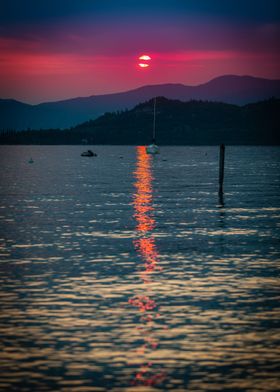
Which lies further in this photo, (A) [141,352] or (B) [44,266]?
(B) [44,266]

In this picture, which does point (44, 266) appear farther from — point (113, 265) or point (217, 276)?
point (217, 276)

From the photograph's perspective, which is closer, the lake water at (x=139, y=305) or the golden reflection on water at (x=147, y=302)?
the golden reflection on water at (x=147, y=302)

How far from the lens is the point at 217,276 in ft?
95.1

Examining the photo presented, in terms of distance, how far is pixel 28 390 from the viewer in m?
15.0

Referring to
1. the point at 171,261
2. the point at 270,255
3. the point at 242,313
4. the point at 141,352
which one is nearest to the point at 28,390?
the point at 141,352

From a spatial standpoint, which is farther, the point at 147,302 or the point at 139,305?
the point at 147,302

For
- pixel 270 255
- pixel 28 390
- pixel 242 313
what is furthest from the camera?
pixel 270 255

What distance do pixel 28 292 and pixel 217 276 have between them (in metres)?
7.27

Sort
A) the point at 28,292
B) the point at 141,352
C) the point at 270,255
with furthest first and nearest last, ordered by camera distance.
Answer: the point at 270,255
the point at 28,292
the point at 141,352

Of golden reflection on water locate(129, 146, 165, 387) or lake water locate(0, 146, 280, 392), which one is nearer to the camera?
golden reflection on water locate(129, 146, 165, 387)

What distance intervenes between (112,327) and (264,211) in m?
42.0

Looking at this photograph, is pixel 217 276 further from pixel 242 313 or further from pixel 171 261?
pixel 242 313

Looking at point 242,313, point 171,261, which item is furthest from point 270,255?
point 242,313

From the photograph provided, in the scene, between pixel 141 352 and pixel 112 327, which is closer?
pixel 141 352
